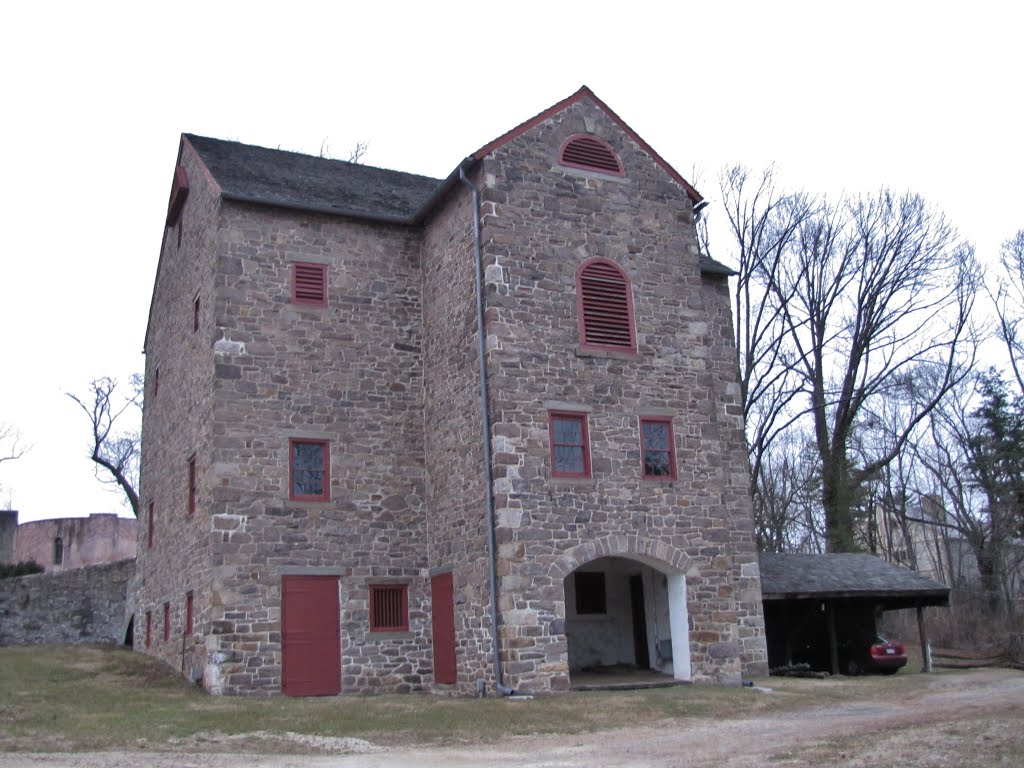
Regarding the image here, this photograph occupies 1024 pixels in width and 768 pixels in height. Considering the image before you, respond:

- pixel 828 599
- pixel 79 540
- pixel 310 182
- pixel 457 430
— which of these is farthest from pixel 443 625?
pixel 79 540

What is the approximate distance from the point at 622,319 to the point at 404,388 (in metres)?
4.53

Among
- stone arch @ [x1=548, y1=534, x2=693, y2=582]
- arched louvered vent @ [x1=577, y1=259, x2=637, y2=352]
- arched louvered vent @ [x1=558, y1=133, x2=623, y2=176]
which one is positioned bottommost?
stone arch @ [x1=548, y1=534, x2=693, y2=582]

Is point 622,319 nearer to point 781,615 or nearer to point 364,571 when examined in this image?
point 364,571

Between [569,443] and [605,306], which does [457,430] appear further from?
[605,306]

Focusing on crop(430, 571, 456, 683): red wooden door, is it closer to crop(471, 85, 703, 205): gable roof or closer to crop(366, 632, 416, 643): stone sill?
crop(366, 632, 416, 643): stone sill

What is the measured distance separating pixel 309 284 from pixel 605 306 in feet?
18.9

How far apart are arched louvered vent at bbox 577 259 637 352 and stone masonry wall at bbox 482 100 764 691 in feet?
0.58

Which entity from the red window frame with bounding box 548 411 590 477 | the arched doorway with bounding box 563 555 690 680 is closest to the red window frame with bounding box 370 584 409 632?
the arched doorway with bounding box 563 555 690 680

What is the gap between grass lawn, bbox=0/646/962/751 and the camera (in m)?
12.8

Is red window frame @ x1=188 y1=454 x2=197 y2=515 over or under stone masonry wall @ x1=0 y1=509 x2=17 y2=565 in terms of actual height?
under

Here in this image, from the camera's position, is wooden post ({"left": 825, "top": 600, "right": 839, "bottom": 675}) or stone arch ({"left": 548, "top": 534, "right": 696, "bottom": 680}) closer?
stone arch ({"left": 548, "top": 534, "right": 696, "bottom": 680})

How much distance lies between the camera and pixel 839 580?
22656mm

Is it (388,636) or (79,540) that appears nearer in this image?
(388,636)

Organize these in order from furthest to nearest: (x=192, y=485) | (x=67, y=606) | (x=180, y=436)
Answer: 1. (x=67, y=606)
2. (x=180, y=436)
3. (x=192, y=485)
